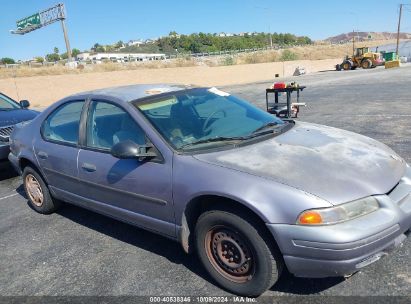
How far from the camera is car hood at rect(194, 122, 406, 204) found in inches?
99.2

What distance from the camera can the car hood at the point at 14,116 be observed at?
262 inches

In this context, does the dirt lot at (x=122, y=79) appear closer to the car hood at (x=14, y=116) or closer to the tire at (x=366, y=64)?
the tire at (x=366, y=64)

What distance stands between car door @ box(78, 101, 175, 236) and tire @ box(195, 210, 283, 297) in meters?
0.36

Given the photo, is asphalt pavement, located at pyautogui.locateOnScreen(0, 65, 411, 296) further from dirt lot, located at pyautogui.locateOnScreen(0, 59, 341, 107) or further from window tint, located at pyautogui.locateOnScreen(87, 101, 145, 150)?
dirt lot, located at pyautogui.locateOnScreen(0, 59, 341, 107)

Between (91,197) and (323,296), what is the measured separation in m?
2.27

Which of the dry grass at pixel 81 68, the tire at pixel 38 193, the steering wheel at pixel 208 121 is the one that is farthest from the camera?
the dry grass at pixel 81 68

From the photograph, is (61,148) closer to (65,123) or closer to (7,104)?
(65,123)

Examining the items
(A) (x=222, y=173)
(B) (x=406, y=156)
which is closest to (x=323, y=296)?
(A) (x=222, y=173)

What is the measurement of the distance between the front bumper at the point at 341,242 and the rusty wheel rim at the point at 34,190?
330cm

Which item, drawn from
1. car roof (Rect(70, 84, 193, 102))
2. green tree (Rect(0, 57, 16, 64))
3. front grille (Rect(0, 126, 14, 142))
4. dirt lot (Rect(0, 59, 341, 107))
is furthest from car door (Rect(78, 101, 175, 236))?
green tree (Rect(0, 57, 16, 64))

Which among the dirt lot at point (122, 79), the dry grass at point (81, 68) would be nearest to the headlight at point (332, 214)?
the dirt lot at point (122, 79)

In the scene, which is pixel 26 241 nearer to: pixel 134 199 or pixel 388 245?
pixel 134 199

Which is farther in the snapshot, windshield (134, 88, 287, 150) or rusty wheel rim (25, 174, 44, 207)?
rusty wheel rim (25, 174, 44, 207)

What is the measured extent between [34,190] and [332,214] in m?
3.75
